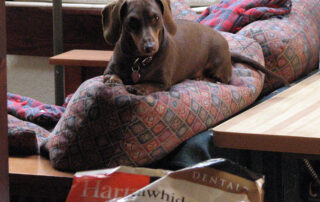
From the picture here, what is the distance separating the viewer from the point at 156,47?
154 cm

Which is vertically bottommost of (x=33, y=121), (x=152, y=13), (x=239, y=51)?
(x=33, y=121)

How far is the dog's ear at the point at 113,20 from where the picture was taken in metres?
1.60

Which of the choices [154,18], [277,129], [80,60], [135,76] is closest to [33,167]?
[135,76]

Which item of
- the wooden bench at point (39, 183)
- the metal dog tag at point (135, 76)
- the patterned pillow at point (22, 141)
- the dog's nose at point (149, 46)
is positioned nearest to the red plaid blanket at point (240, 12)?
the metal dog tag at point (135, 76)

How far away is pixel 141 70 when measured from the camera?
1.67 metres

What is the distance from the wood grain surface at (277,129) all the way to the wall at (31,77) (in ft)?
6.41

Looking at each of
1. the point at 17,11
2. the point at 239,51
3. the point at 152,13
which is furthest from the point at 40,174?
the point at 17,11

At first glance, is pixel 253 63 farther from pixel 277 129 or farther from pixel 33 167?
pixel 33 167

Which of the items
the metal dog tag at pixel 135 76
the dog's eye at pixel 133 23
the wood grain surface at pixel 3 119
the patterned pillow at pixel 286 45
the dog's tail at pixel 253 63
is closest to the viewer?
the wood grain surface at pixel 3 119

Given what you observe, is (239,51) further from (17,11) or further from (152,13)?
(17,11)

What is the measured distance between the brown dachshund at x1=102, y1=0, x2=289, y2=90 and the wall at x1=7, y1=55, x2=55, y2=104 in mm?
1566

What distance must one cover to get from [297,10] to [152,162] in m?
1.44

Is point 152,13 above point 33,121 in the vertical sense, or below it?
above

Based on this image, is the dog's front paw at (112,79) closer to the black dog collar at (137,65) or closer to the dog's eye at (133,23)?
the black dog collar at (137,65)
